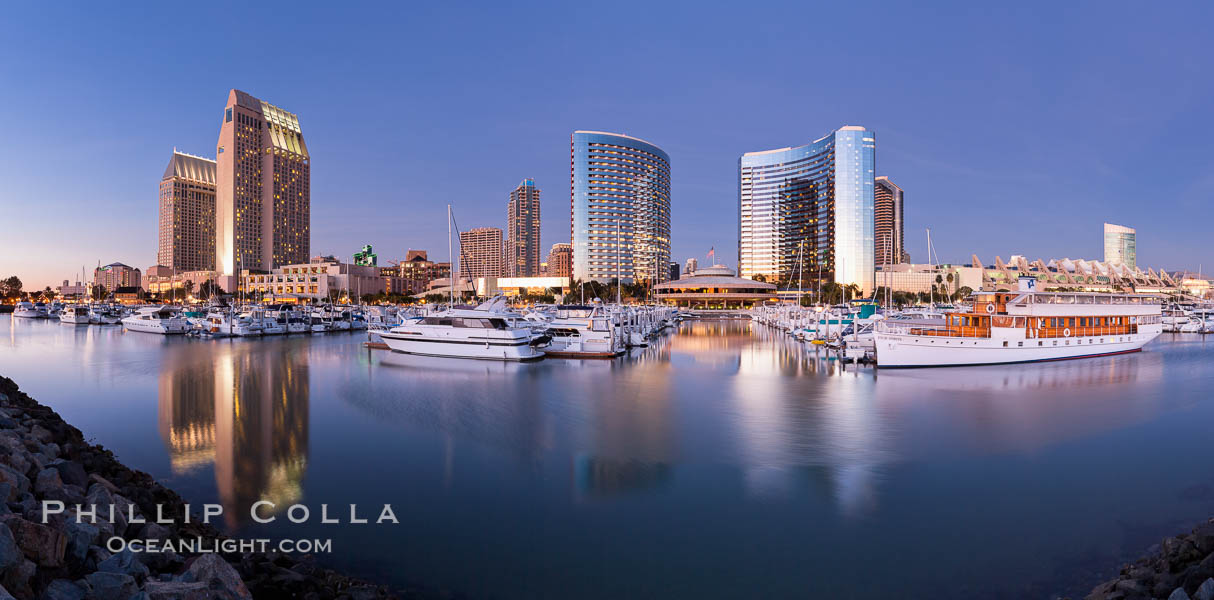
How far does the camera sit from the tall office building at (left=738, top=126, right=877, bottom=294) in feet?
477

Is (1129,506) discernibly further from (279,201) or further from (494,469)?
(279,201)

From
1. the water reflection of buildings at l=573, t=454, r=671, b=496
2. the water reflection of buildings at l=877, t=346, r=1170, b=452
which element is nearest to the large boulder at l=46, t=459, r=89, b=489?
the water reflection of buildings at l=573, t=454, r=671, b=496

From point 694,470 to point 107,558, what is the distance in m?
9.71

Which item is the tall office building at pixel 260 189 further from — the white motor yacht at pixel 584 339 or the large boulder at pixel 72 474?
the large boulder at pixel 72 474

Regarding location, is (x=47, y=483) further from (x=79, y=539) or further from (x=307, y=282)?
(x=307, y=282)

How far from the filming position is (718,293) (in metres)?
141

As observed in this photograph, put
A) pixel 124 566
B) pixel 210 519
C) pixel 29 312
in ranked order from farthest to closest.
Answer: pixel 29 312, pixel 210 519, pixel 124 566

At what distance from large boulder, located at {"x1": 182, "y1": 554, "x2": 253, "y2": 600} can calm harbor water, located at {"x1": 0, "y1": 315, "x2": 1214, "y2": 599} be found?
2.48 metres

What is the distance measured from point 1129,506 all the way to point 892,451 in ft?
14.6

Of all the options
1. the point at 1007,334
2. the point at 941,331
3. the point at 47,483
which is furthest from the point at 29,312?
the point at 1007,334

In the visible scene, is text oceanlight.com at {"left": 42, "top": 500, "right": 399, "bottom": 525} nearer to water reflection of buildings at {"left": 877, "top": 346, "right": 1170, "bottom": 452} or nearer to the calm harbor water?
the calm harbor water

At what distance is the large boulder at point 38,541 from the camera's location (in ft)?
15.8

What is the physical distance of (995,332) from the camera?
2975 cm

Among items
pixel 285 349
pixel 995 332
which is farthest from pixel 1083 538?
pixel 285 349
